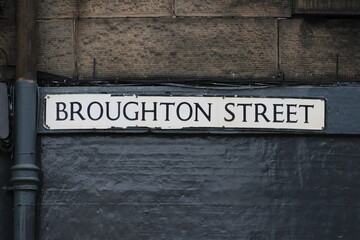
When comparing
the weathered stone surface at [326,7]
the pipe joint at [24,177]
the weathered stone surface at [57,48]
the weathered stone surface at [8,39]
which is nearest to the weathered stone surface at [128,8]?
the weathered stone surface at [57,48]

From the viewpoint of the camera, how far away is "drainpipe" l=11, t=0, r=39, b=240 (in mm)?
10719

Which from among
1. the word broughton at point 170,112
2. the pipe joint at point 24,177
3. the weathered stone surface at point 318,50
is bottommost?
the pipe joint at point 24,177

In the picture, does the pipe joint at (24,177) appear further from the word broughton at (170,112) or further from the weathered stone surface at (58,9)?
the weathered stone surface at (58,9)

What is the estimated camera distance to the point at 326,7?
1129 cm

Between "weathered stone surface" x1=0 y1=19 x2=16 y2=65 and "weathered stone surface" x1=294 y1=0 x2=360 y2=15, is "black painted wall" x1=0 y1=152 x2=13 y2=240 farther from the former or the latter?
"weathered stone surface" x1=294 y1=0 x2=360 y2=15

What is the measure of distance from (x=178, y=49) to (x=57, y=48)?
61.3 inches

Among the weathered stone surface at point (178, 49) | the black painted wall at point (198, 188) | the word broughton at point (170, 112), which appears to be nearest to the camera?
the black painted wall at point (198, 188)

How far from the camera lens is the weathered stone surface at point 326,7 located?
37.0 ft

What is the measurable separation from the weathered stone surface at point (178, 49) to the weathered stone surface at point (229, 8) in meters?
0.09

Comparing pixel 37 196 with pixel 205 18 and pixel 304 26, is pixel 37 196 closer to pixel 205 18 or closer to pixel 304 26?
pixel 205 18

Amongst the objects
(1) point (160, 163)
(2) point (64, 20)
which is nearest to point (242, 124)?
(1) point (160, 163)

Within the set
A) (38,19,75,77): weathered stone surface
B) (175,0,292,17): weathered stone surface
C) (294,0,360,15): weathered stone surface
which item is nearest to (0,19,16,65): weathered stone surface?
(38,19,75,77): weathered stone surface

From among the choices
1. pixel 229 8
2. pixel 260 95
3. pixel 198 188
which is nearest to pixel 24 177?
pixel 198 188

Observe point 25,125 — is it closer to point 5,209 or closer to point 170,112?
point 5,209
